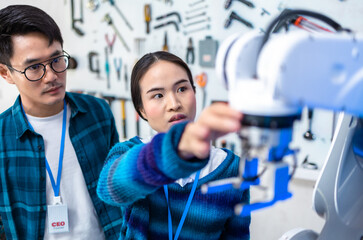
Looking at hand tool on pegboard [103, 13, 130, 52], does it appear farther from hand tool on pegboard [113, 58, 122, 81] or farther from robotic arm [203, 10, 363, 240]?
robotic arm [203, 10, 363, 240]

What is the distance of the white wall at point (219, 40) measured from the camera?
5.92 ft

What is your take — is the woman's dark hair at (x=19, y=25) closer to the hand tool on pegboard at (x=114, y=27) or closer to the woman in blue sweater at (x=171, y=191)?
the woman in blue sweater at (x=171, y=191)

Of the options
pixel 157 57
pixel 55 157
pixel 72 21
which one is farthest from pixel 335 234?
pixel 72 21

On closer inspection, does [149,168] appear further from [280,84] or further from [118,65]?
[118,65]

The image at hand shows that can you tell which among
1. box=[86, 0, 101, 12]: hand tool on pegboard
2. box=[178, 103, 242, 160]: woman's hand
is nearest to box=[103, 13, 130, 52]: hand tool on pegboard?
box=[86, 0, 101, 12]: hand tool on pegboard

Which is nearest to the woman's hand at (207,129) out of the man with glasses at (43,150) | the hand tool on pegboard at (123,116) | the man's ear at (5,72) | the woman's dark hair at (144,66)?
the woman's dark hair at (144,66)

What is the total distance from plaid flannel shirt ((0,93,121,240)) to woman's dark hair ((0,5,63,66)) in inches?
10.4

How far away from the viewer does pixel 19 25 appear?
49.3 inches

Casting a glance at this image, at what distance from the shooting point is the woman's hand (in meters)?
0.47

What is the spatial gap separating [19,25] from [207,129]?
44.0 inches

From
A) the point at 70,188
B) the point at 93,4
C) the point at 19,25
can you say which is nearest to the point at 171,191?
the point at 70,188

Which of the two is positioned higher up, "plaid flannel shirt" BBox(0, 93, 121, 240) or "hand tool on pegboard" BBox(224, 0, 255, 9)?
"hand tool on pegboard" BBox(224, 0, 255, 9)

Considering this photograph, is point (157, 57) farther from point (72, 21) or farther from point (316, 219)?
point (72, 21)

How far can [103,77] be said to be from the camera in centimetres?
253
